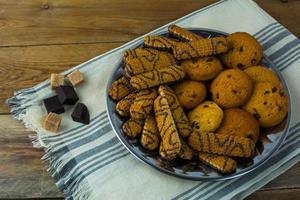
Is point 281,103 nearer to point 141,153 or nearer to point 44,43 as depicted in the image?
point 141,153

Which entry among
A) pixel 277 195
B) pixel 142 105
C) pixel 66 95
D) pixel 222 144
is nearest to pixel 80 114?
pixel 66 95

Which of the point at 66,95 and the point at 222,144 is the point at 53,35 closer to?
the point at 66,95

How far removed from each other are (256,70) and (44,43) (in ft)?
1.50

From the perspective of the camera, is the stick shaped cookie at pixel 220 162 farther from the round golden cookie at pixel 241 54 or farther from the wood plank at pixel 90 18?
the wood plank at pixel 90 18

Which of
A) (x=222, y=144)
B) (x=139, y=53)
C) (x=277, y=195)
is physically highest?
(x=139, y=53)

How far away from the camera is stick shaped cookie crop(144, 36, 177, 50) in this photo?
837 mm

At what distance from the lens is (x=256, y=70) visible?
2.68 ft

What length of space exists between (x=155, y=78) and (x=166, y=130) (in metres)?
0.09

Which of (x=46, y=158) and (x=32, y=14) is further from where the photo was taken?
(x=32, y=14)

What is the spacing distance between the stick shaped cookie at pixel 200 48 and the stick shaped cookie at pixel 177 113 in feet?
0.24

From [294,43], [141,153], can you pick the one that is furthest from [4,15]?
[294,43]

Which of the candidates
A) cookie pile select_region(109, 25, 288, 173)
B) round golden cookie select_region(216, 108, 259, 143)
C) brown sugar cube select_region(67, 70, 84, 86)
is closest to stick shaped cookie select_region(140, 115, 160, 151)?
cookie pile select_region(109, 25, 288, 173)

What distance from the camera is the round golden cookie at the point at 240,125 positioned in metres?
0.75

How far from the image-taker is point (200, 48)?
80 cm
